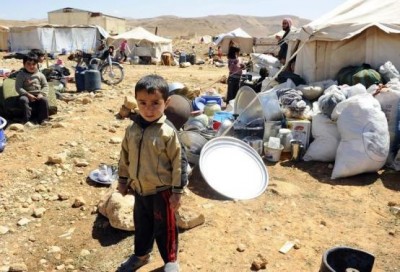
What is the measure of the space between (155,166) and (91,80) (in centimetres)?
686

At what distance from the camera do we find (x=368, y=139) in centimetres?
411

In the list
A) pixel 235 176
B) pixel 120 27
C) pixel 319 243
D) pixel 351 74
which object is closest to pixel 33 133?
pixel 235 176

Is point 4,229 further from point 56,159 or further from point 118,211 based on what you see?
point 56,159

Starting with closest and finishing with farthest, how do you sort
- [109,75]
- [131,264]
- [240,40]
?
[131,264] → [109,75] → [240,40]

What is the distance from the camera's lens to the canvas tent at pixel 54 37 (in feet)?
82.4

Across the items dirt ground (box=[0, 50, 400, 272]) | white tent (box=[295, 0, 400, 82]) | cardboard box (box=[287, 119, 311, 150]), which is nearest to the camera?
dirt ground (box=[0, 50, 400, 272])

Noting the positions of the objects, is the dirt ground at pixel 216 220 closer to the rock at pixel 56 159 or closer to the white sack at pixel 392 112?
the rock at pixel 56 159

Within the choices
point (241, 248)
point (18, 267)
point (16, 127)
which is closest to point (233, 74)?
point (16, 127)

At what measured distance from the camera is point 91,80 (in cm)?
859

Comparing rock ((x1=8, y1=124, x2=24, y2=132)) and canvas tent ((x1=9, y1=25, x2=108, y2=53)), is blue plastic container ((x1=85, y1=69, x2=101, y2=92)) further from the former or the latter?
canvas tent ((x1=9, y1=25, x2=108, y2=53))

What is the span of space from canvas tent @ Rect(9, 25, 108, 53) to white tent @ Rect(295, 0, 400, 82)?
2186 cm

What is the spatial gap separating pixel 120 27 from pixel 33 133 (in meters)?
36.6

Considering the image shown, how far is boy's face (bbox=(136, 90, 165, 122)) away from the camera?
209 cm

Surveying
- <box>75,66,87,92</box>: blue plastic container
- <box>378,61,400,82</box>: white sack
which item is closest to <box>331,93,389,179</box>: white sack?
<box>378,61,400,82</box>: white sack
